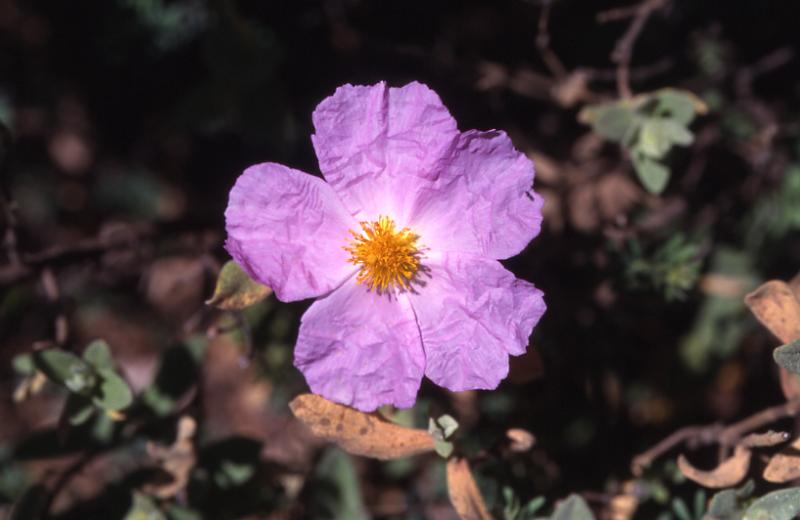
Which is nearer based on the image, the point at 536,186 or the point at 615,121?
the point at 615,121

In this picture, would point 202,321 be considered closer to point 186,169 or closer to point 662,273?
point 186,169

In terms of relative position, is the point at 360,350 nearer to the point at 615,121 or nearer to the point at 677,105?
the point at 615,121

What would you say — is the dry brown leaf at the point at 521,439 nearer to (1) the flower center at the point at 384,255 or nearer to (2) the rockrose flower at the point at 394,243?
(2) the rockrose flower at the point at 394,243

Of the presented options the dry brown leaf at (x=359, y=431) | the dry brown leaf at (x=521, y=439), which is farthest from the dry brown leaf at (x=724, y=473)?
the dry brown leaf at (x=359, y=431)

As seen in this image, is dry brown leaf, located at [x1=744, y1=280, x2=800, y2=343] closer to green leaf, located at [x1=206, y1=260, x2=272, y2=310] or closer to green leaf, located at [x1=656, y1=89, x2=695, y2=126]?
green leaf, located at [x1=656, y1=89, x2=695, y2=126]

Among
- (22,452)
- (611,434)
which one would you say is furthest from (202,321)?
(611,434)

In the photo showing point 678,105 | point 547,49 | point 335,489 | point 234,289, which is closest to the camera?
point 234,289

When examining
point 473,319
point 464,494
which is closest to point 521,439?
point 464,494
